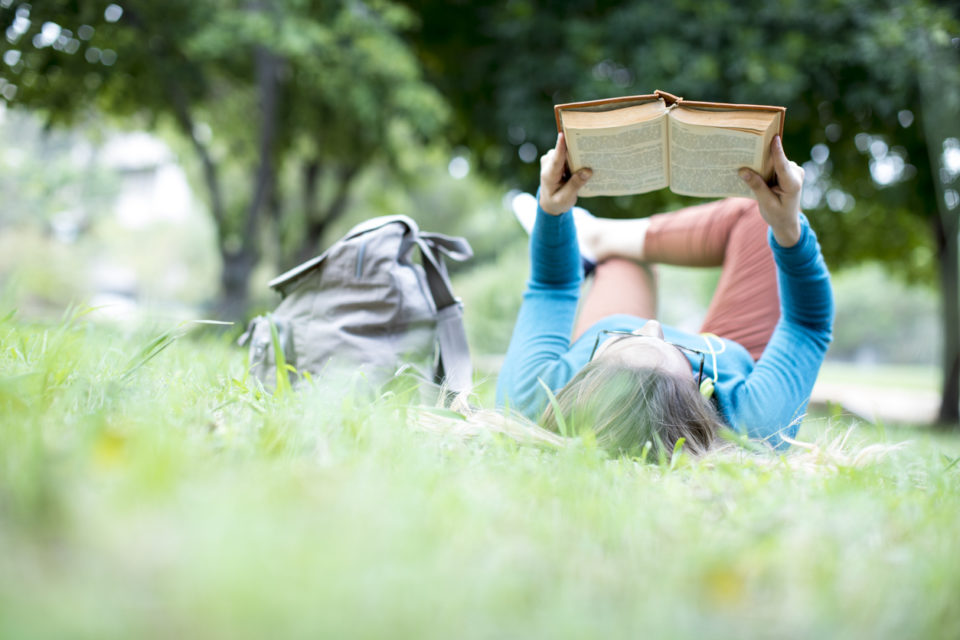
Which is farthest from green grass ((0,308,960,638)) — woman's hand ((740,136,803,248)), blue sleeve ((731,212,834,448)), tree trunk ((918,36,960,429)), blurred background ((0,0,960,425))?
tree trunk ((918,36,960,429))

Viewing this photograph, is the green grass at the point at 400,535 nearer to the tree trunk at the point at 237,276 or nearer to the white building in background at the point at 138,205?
the tree trunk at the point at 237,276

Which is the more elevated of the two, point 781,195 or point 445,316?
point 781,195

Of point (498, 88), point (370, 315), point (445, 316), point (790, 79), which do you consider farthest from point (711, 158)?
point (498, 88)

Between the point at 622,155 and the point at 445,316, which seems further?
the point at 445,316

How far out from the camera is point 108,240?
2744 centimetres

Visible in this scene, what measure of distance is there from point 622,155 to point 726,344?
0.84 m

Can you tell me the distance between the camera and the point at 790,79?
242 inches

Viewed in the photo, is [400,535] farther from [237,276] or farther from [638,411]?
[237,276]

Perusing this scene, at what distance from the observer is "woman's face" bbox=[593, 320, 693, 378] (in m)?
1.87

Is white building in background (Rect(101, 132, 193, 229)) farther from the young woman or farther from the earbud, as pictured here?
the earbud

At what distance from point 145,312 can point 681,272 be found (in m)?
29.2

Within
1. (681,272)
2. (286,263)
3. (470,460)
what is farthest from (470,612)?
(681,272)

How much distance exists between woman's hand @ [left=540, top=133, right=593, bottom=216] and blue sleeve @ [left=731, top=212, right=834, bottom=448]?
64 centimetres

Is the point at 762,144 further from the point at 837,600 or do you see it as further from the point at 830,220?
the point at 830,220
